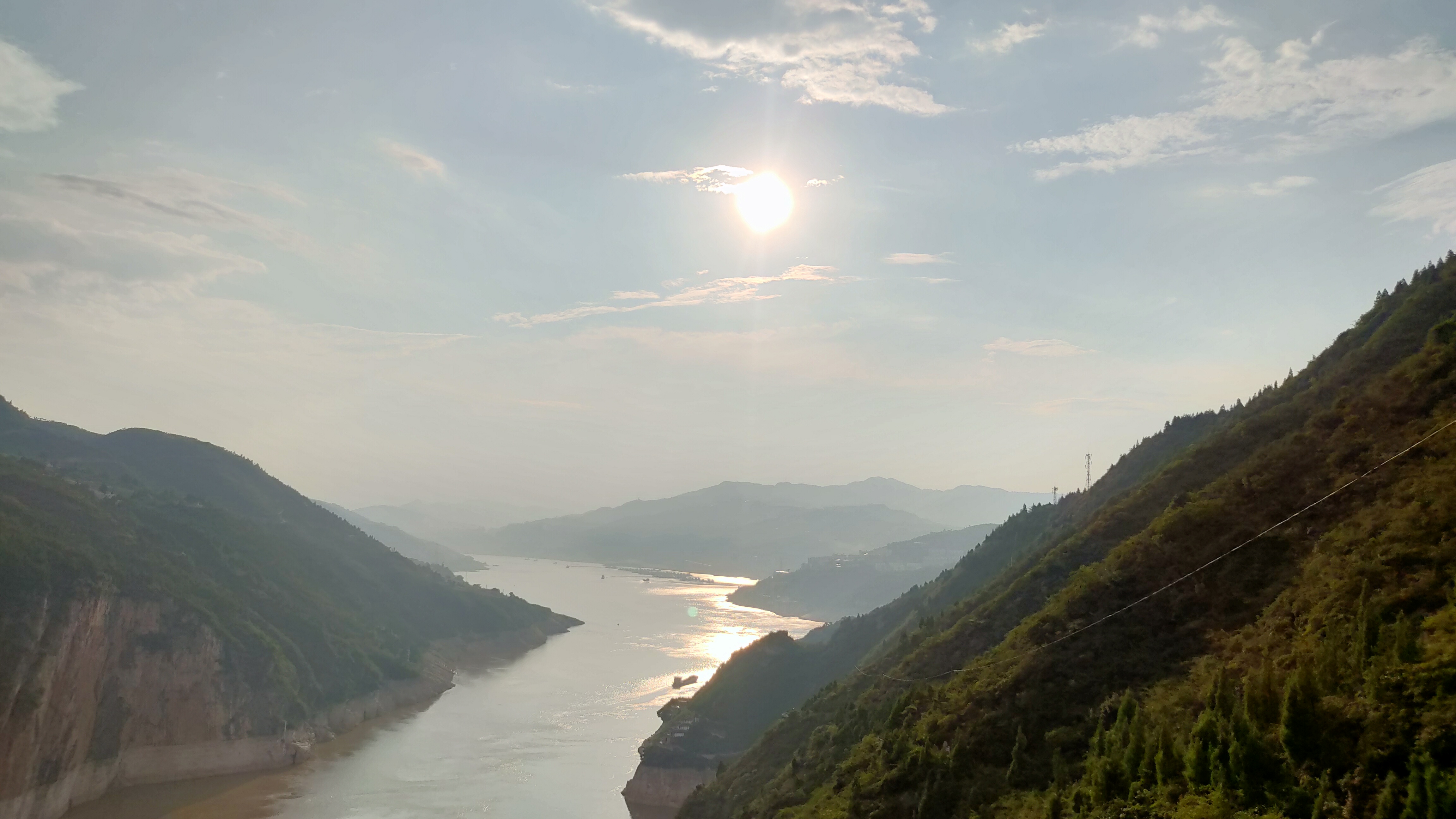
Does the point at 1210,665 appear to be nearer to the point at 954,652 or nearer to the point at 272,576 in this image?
the point at 954,652

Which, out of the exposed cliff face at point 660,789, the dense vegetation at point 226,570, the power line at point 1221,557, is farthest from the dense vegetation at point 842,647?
the dense vegetation at point 226,570

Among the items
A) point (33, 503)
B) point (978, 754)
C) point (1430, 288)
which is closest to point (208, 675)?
point (33, 503)

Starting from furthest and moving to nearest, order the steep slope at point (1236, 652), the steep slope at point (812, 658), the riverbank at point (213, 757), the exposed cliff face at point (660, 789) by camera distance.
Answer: the exposed cliff face at point (660, 789) < the steep slope at point (812, 658) < the riverbank at point (213, 757) < the steep slope at point (1236, 652)

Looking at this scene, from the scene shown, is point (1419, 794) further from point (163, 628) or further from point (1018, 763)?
point (163, 628)

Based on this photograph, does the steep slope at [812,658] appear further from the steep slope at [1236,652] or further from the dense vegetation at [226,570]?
the dense vegetation at [226,570]

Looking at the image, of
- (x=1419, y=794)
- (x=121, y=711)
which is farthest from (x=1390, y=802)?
(x=121, y=711)

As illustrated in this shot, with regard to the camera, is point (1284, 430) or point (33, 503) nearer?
point (1284, 430)

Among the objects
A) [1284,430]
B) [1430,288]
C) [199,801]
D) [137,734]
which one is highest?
[1430,288]
